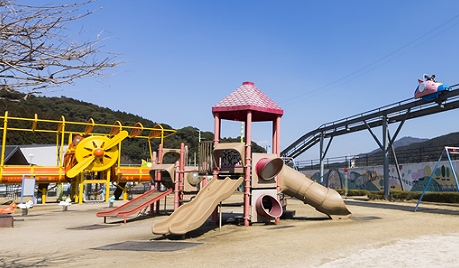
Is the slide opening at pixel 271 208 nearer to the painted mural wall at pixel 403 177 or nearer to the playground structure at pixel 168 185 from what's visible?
the playground structure at pixel 168 185

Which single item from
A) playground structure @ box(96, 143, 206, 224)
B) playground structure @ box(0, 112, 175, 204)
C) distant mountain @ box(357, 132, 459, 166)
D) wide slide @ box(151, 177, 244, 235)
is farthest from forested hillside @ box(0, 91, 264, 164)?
wide slide @ box(151, 177, 244, 235)

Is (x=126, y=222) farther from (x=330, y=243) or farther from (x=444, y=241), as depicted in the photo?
(x=444, y=241)

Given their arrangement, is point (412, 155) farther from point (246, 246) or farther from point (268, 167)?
point (246, 246)

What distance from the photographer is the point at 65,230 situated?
44.2 feet

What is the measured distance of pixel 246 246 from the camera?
9266 mm

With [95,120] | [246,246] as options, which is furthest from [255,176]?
[95,120]

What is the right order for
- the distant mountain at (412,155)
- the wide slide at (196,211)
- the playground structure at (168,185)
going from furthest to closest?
the distant mountain at (412,155) < the playground structure at (168,185) < the wide slide at (196,211)

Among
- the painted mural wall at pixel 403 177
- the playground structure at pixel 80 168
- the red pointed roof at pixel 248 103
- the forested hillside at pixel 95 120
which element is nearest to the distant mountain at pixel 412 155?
the painted mural wall at pixel 403 177

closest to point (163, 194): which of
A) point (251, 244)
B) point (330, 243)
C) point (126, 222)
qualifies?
point (126, 222)

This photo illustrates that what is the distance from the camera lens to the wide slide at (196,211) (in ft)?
34.8

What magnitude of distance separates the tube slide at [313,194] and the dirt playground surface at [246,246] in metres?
0.64

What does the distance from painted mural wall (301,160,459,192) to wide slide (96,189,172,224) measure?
14.4 metres

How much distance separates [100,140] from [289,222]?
60.1 feet

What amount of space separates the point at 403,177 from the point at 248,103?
2007cm
